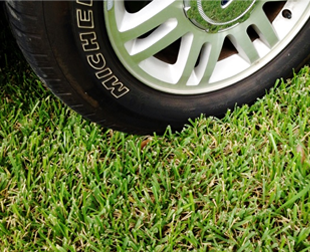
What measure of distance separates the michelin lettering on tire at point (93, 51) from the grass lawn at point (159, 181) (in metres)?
0.27

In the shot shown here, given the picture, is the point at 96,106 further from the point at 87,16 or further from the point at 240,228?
the point at 240,228

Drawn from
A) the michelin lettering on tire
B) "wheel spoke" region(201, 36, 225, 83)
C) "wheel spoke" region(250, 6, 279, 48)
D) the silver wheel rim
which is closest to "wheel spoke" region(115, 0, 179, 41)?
the silver wheel rim

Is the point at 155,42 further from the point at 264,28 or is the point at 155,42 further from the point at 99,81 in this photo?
the point at 264,28

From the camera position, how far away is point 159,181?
177 centimetres

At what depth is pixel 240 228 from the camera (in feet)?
5.21

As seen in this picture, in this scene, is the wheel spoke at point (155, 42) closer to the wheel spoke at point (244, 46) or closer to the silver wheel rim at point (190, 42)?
the silver wheel rim at point (190, 42)

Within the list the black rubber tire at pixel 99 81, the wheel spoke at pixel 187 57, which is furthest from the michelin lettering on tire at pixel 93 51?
the wheel spoke at pixel 187 57

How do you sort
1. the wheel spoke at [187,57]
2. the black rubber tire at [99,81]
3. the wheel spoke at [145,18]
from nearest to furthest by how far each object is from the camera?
1. the black rubber tire at [99,81]
2. the wheel spoke at [145,18]
3. the wheel spoke at [187,57]

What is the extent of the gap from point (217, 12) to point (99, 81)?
1.71ft

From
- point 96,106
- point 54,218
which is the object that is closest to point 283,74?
point 96,106

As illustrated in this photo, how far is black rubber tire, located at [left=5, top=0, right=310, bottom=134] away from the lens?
1.49 metres

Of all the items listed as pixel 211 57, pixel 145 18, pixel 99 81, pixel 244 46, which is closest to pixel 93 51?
pixel 99 81

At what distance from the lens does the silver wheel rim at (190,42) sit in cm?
169

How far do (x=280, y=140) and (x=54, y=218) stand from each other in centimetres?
92
